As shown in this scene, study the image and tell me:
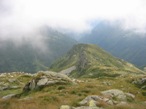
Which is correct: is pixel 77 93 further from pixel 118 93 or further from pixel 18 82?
pixel 18 82

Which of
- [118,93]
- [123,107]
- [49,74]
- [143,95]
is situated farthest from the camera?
[49,74]

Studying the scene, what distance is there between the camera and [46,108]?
3120cm

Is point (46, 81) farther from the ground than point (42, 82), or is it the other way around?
point (46, 81)

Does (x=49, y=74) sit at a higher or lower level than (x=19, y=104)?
higher

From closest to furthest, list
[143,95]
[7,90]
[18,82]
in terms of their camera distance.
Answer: [143,95], [7,90], [18,82]

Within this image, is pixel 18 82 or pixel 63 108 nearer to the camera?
pixel 63 108

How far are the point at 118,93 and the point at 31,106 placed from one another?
18720 mm

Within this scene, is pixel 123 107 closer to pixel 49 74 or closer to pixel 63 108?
pixel 63 108

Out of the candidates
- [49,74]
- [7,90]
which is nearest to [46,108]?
[49,74]

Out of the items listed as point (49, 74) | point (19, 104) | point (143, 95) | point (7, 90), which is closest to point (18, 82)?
point (7, 90)

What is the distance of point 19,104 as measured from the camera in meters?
31.0

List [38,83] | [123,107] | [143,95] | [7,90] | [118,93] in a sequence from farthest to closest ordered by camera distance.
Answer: [7,90] → [38,83] → [143,95] → [118,93] → [123,107]

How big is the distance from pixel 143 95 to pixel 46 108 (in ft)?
92.2

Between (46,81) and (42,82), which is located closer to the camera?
(42,82)
